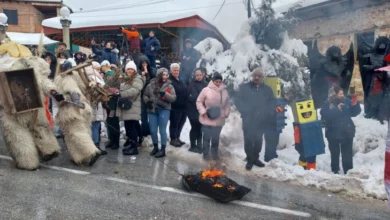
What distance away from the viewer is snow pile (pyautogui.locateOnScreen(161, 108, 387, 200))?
5660 mm

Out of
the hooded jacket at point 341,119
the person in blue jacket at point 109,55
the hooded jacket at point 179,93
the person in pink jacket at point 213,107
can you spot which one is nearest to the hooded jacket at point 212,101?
the person in pink jacket at point 213,107

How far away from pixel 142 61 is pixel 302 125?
386 cm

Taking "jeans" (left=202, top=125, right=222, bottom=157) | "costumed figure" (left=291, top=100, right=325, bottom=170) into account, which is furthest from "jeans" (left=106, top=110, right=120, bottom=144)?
"costumed figure" (left=291, top=100, right=325, bottom=170)

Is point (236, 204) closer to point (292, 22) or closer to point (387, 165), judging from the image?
point (387, 165)

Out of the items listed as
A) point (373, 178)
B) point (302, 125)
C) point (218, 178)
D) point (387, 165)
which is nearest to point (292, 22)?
point (302, 125)

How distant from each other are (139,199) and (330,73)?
17.9ft

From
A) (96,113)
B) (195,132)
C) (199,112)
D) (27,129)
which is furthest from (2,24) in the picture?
(199,112)

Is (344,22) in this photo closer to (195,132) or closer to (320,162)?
(320,162)

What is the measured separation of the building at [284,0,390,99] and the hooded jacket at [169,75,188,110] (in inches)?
168

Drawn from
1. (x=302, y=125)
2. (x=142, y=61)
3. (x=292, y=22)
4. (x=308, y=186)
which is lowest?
(x=308, y=186)

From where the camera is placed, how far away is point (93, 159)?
618 cm

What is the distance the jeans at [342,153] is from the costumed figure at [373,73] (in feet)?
6.12

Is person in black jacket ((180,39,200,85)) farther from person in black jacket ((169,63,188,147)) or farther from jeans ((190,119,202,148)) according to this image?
jeans ((190,119,202,148))

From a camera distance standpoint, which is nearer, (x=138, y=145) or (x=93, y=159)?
(x=93, y=159)
